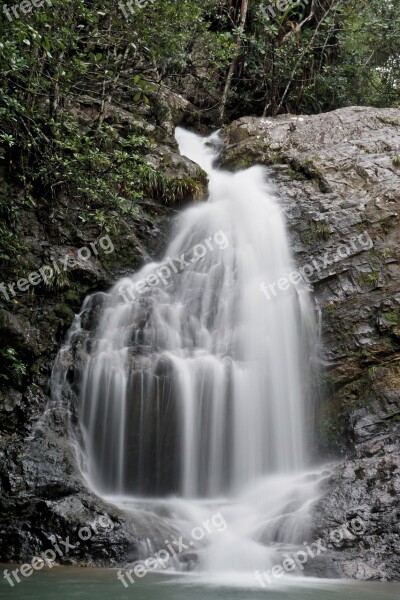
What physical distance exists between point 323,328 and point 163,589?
4.87 meters

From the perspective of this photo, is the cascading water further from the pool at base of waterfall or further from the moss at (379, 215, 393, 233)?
the moss at (379, 215, 393, 233)

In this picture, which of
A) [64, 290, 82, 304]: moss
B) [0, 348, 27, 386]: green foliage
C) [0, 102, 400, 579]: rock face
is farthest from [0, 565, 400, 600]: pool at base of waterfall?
[64, 290, 82, 304]: moss

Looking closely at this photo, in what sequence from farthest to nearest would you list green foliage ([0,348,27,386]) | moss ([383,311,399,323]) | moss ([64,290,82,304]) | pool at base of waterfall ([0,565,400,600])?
moss ([64,290,82,304]) < moss ([383,311,399,323]) < green foliage ([0,348,27,386]) < pool at base of waterfall ([0,565,400,600])

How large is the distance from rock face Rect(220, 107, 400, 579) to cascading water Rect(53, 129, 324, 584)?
0.38m

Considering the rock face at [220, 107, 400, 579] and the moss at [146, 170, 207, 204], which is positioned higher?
the moss at [146, 170, 207, 204]

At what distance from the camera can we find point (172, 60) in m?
11.9

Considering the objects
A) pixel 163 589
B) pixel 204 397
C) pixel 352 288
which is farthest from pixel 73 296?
pixel 163 589

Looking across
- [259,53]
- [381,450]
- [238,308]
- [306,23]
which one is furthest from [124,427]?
[306,23]

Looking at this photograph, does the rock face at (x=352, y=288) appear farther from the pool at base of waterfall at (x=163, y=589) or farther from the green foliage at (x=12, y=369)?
the green foliage at (x=12, y=369)

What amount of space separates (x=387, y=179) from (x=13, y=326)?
7.04 meters

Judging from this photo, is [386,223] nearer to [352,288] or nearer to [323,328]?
[352,288]

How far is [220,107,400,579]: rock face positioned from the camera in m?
6.03

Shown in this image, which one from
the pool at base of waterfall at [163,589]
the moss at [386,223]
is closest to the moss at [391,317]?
the moss at [386,223]

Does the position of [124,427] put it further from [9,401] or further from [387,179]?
[387,179]
